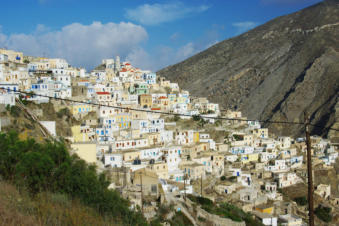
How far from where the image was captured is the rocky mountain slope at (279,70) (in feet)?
226

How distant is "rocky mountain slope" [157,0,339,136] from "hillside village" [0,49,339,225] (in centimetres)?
2363

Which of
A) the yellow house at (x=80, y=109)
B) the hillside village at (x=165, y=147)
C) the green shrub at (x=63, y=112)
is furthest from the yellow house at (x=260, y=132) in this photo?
the green shrub at (x=63, y=112)

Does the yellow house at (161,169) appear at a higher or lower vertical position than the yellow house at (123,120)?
lower

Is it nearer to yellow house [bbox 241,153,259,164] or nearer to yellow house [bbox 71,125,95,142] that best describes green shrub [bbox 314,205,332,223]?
yellow house [bbox 241,153,259,164]

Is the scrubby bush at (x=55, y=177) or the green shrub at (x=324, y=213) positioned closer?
the scrubby bush at (x=55, y=177)

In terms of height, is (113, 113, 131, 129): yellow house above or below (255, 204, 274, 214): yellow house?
above

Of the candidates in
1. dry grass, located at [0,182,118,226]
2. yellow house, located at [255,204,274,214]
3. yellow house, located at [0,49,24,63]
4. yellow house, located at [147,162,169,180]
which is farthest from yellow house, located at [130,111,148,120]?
dry grass, located at [0,182,118,226]

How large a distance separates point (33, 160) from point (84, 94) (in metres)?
25.7

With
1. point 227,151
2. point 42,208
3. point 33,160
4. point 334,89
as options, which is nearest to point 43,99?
point 227,151

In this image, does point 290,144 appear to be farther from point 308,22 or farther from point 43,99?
point 308,22

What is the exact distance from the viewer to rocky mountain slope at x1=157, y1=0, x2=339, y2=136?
226ft

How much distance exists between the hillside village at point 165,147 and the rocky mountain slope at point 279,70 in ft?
77.5

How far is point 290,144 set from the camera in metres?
41.5

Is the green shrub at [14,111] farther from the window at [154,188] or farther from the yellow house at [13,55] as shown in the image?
the yellow house at [13,55]
